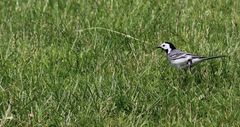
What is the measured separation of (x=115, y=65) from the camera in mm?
5031

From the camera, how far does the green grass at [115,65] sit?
414 centimetres

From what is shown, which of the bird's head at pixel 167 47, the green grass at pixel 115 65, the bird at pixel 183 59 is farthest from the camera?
the bird's head at pixel 167 47

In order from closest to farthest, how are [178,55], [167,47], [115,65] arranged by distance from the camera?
[178,55] → [115,65] → [167,47]

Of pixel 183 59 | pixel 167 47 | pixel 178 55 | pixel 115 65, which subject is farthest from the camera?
pixel 167 47

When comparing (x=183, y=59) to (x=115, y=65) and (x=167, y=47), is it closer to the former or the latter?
(x=167, y=47)

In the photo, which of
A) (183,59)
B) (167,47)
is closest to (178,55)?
(183,59)

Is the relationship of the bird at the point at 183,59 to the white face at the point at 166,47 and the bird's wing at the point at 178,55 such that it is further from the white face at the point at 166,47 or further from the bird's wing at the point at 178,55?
Answer: the white face at the point at 166,47

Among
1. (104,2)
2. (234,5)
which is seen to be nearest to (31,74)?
(104,2)

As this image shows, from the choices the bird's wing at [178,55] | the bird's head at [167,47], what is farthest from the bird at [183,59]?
the bird's head at [167,47]

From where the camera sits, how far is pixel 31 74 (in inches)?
192

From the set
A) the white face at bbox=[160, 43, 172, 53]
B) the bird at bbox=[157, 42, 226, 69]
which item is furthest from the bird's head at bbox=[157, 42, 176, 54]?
the bird at bbox=[157, 42, 226, 69]

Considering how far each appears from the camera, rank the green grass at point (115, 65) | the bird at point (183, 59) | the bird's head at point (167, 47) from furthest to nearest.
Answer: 1. the bird's head at point (167, 47)
2. the bird at point (183, 59)
3. the green grass at point (115, 65)

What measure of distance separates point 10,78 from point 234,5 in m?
2.83

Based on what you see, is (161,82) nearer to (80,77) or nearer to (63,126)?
(80,77)
